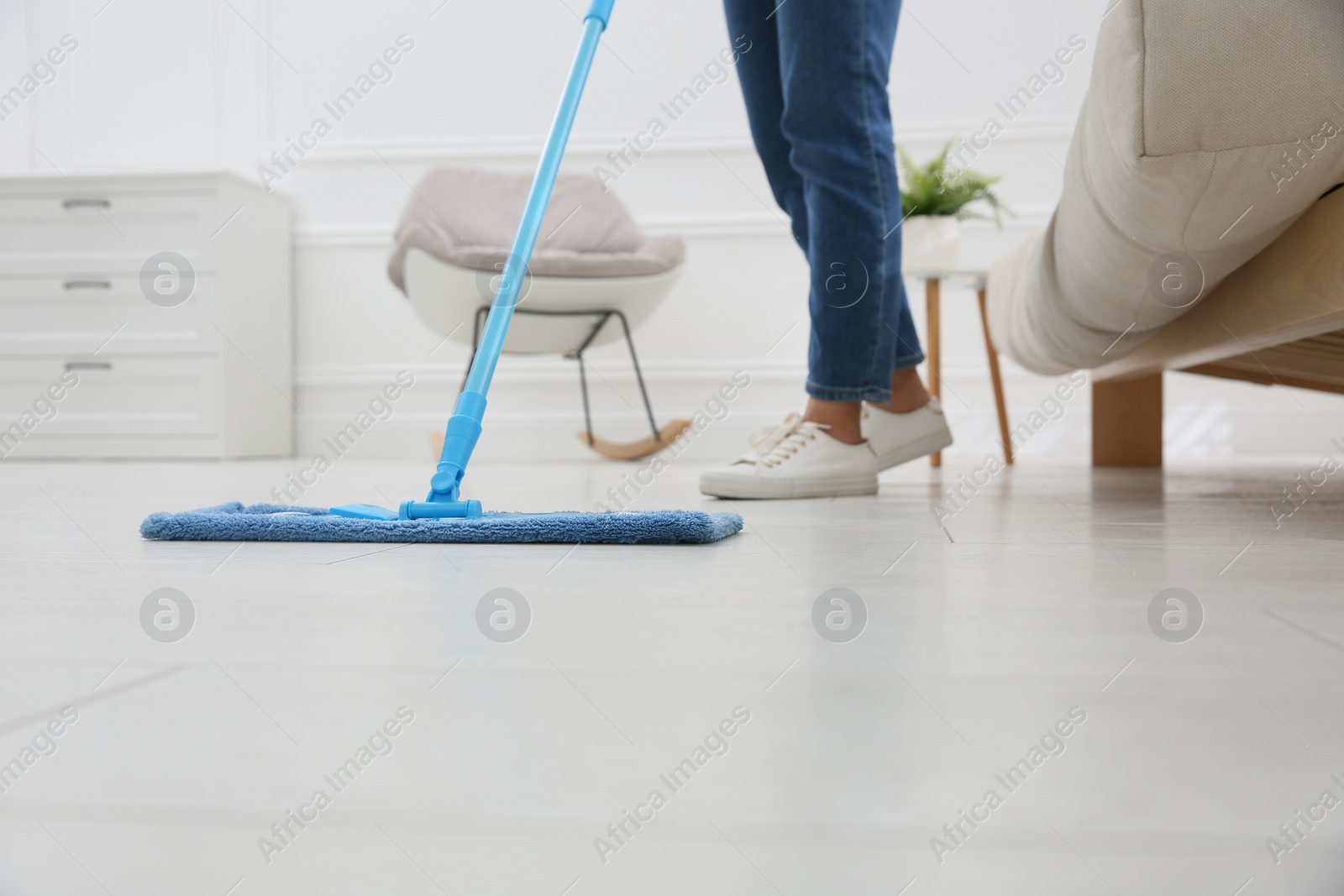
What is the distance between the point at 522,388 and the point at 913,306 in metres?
1.03

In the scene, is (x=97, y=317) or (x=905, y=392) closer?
(x=905, y=392)

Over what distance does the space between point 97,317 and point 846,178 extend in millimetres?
2185

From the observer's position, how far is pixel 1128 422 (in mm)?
2135

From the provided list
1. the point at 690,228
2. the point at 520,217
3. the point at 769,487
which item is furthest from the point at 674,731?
the point at 690,228

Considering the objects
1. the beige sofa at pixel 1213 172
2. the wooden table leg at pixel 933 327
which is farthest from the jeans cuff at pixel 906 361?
the wooden table leg at pixel 933 327

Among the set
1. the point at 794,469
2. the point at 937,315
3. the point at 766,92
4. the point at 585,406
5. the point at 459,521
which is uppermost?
the point at 766,92

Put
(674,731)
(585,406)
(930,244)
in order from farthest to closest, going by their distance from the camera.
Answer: (585,406)
(930,244)
(674,731)

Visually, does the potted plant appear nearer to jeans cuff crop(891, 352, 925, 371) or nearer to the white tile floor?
jeans cuff crop(891, 352, 925, 371)

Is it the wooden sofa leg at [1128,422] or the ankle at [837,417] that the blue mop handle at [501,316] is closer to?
the ankle at [837,417]

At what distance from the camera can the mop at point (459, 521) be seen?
73 centimetres

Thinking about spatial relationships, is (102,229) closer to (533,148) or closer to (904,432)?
(533,148)

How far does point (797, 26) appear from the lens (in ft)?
3.60

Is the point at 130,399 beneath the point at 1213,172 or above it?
beneath

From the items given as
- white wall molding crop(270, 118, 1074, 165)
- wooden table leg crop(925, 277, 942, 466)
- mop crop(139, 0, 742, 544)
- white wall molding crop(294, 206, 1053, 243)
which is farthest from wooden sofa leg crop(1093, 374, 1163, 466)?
mop crop(139, 0, 742, 544)
